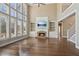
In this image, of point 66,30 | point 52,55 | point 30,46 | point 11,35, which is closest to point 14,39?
point 11,35

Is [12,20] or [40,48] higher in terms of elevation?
[12,20]

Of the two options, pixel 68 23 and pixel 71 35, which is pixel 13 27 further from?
pixel 71 35

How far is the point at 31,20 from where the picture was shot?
11.8 feet

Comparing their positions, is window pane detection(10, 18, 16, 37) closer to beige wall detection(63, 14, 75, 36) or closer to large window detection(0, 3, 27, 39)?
large window detection(0, 3, 27, 39)

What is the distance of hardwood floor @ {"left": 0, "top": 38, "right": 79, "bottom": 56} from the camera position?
321 cm

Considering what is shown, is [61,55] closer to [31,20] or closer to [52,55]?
[52,55]

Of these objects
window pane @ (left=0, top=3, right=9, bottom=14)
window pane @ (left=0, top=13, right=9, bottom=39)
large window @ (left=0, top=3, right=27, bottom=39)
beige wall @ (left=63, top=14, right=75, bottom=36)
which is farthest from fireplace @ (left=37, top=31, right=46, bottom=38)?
window pane @ (left=0, top=3, right=9, bottom=14)

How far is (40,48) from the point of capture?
3.42 meters

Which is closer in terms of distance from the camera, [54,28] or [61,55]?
[61,55]

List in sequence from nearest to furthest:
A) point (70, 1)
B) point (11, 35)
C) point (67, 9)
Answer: point (70, 1)
point (11, 35)
point (67, 9)

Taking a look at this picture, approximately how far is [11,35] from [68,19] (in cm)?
157

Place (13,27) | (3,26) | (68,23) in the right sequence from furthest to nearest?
(68,23) < (13,27) < (3,26)

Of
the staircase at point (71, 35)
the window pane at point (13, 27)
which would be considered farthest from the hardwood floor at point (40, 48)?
the window pane at point (13, 27)

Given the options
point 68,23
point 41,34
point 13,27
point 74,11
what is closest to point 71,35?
point 68,23
